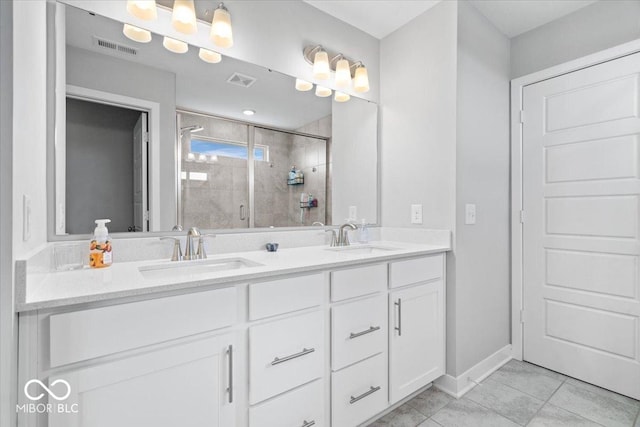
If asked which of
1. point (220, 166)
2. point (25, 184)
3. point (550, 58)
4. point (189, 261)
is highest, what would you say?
point (550, 58)

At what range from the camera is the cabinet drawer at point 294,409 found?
1.15m

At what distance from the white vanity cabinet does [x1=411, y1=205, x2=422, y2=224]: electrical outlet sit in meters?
0.32

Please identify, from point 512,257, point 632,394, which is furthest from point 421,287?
point 632,394

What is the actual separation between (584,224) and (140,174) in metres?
2.66

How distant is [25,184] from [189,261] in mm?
660

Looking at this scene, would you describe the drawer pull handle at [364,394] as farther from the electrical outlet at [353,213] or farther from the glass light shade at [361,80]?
the glass light shade at [361,80]

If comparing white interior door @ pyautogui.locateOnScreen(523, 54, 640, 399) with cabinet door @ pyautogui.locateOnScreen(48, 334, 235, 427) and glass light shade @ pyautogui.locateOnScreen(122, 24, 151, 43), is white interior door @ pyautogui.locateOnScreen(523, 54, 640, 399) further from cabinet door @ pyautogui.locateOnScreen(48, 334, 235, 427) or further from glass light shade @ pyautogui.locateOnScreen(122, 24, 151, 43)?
glass light shade @ pyautogui.locateOnScreen(122, 24, 151, 43)

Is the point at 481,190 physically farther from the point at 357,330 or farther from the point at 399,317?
the point at 357,330

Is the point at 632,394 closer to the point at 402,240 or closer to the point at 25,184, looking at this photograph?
the point at 402,240

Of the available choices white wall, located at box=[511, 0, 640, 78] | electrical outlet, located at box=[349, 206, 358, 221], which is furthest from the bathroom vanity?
white wall, located at box=[511, 0, 640, 78]

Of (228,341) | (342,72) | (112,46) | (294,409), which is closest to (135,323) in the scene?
(228,341)

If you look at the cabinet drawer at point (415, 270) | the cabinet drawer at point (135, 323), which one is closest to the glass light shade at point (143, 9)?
the cabinet drawer at point (135, 323)

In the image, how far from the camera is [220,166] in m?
1.67

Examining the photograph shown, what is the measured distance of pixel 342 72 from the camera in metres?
2.09
